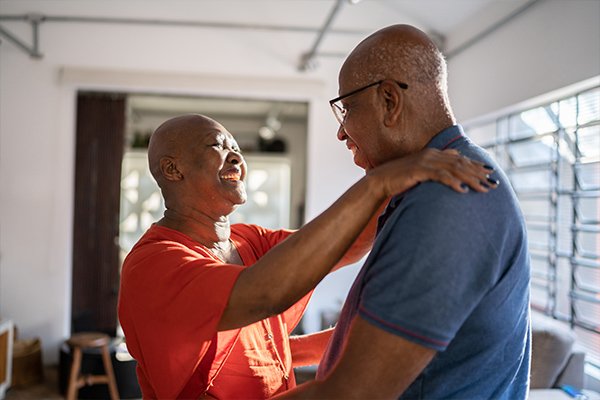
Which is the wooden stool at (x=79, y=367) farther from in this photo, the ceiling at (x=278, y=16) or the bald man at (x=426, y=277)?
the bald man at (x=426, y=277)

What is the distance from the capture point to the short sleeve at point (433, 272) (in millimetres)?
882

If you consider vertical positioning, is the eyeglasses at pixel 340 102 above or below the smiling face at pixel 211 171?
above

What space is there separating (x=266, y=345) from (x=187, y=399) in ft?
0.88

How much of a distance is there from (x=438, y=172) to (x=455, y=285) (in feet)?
0.65

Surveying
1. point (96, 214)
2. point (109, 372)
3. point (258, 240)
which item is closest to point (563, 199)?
point (258, 240)

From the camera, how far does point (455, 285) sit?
2.92 feet

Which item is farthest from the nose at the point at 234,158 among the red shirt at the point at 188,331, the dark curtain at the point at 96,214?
the dark curtain at the point at 96,214

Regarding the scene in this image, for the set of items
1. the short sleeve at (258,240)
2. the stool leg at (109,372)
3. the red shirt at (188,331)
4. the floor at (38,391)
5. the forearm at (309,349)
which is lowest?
the floor at (38,391)

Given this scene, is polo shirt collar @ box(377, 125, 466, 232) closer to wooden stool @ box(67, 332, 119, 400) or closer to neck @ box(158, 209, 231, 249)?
neck @ box(158, 209, 231, 249)

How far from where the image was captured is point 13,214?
17.5 ft

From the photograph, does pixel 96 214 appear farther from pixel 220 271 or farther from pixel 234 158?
pixel 220 271

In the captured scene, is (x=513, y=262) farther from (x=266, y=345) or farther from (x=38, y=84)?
(x=38, y=84)

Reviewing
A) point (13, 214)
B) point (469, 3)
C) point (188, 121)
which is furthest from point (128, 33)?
point (188, 121)

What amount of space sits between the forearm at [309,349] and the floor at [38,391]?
370 cm
